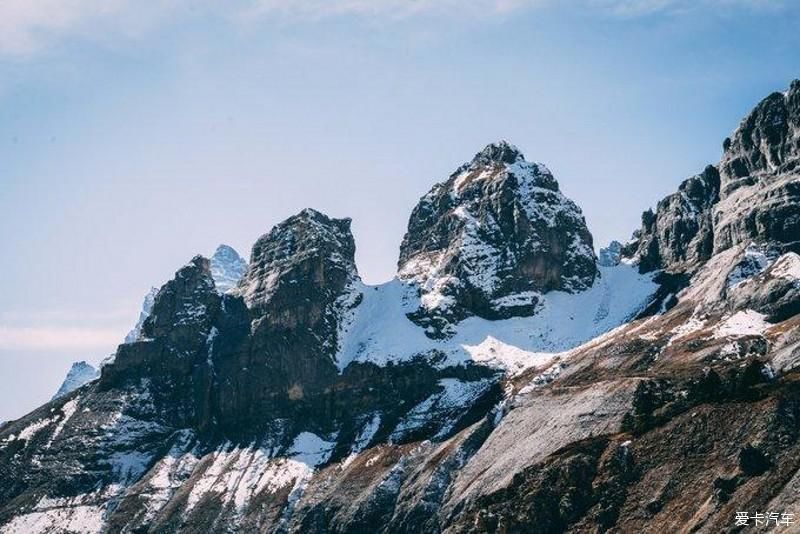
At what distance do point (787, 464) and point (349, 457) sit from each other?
78.8 metres

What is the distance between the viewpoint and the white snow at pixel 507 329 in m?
166

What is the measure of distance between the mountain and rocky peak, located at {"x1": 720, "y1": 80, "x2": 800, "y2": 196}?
0.45 metres

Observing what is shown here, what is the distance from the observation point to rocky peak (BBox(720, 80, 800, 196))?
164750 mm

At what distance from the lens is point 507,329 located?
176 metres

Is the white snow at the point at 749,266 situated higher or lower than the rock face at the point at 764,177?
lower

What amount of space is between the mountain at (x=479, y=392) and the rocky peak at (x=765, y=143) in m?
0.45

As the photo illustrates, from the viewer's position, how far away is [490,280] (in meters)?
188

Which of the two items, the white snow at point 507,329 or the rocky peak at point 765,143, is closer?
the rocky peak at point 765,143

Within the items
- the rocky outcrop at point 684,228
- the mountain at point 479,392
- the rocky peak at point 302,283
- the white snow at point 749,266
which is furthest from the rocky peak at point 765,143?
the rocky peak at point 302,283

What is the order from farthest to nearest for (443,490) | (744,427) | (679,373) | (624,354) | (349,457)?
1. (349,457)
2. (624,354)
3. (443,490)
4. (679,373)
5. (744,427)

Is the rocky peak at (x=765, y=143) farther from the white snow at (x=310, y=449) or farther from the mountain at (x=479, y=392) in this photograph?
the white snow at (x=310, y=449)

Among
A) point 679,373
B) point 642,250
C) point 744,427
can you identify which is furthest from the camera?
point 642,250

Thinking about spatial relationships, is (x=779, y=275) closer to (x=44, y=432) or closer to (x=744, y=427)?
(x=744, y=427)

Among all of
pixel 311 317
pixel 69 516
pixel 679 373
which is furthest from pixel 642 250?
pixel 69 516
